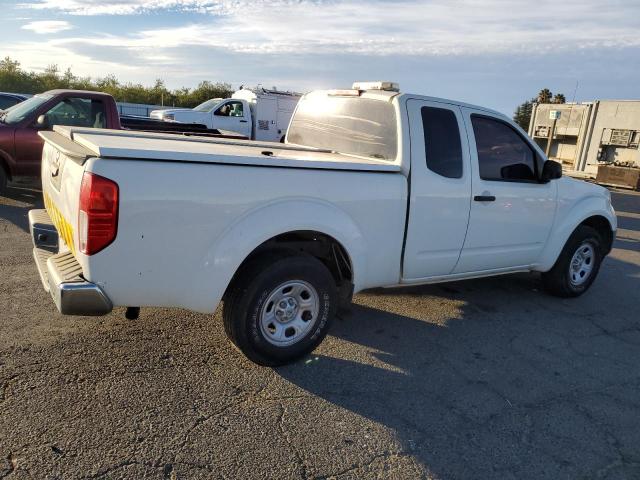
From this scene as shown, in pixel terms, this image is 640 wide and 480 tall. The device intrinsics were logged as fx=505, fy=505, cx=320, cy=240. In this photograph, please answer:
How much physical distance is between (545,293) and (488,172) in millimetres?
2066

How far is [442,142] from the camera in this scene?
4223 millimetres

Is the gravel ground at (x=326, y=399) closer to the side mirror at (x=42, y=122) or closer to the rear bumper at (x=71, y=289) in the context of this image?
the rear bumper at (x=71, y=289)

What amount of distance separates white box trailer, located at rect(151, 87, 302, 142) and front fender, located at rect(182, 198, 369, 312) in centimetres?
1574

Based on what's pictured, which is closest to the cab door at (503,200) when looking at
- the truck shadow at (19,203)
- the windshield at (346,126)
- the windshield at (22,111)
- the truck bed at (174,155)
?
the windshield at (346,126)

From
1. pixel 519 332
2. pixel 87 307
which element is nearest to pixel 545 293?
pixel 519 332

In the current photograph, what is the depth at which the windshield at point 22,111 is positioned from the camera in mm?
8164

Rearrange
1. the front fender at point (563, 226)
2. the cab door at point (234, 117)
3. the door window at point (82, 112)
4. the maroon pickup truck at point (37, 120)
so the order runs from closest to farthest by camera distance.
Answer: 1. the front fender at point (563, 226)
2. the maroon pickup truck at point (37, 120)
3. the door window at point (82, 112)
4. the cab door at point (234, 117)

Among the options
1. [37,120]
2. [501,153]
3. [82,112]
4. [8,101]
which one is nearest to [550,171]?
[501,153]

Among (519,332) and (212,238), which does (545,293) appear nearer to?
(519,332)

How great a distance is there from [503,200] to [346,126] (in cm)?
159

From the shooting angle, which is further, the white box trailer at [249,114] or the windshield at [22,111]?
the white box trailer at [249,114]

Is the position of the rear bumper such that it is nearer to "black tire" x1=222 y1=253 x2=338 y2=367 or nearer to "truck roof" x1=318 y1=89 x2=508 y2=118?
"black tire" x1=222 y1=253 x2=338 y2=367


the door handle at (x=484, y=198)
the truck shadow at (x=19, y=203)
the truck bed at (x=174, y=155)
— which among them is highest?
the truck bed at (x=174, y=155)

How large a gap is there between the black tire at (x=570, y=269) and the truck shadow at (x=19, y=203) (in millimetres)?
6405
